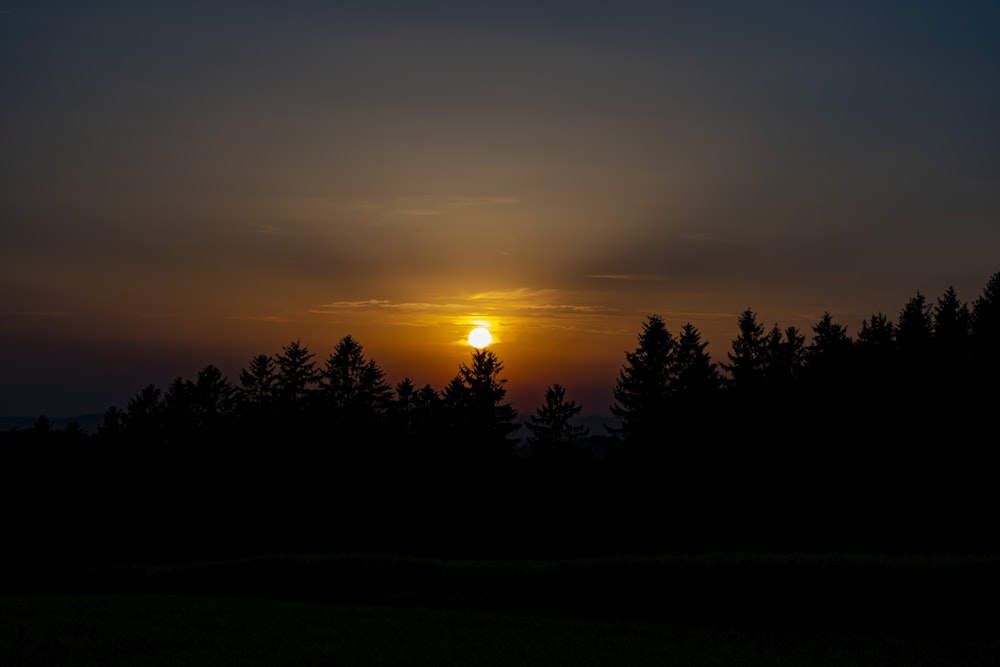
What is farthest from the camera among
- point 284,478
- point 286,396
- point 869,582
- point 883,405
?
point 286,396

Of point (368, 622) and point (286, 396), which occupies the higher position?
point (286, 396)

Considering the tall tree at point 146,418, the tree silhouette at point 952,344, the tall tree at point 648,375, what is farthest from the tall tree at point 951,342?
the tall tree at point 146,418

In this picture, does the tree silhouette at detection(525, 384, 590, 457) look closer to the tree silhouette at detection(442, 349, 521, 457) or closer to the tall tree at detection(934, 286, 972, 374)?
the tree silhouette at detection(442, 349, 521, 457)

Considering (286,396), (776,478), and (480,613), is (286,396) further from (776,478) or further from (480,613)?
(480,613)

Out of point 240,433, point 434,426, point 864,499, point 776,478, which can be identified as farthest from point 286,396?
point 864,499

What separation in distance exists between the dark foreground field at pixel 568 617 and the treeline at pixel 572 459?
21694 millimetres

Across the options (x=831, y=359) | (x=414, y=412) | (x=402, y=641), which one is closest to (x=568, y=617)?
(x=402, y=641)

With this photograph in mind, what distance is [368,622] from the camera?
2245 centimetres

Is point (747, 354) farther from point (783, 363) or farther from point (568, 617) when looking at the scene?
point (568, 617)

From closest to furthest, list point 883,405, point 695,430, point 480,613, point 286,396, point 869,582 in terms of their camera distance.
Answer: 1. point 869,582
2. point 480,613
3. point 883,405
4. point 695,430
5. point 286,396

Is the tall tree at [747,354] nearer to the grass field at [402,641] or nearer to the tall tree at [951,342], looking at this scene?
the tall tree at [951,342]

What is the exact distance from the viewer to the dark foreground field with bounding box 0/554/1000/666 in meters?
18.0

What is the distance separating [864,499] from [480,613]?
28.4 m

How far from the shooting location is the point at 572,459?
194 ft
